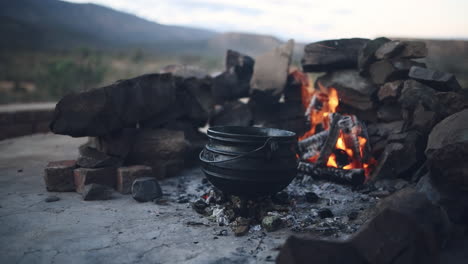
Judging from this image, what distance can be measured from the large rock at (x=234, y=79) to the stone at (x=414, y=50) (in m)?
3.21

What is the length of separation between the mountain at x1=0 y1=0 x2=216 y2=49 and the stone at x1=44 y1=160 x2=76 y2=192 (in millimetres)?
35682

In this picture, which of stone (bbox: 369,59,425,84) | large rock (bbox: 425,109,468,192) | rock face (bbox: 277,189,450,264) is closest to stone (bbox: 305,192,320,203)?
large rock (bbox: 425,109,468,192)

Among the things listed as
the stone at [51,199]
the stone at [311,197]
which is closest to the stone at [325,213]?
the stone at [311,197]

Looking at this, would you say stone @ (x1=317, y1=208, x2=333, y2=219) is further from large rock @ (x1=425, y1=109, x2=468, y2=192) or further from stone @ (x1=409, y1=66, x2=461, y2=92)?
stone @ (x1=409, y1=66, x2=461, y2=92)

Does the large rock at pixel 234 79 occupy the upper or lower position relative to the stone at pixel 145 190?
upper

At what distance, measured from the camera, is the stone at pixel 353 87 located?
5.79 meters

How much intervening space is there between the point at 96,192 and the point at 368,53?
4.51m

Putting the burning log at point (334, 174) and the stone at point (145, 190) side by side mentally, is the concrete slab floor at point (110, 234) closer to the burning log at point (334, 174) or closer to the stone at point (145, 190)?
the stone at point (145, 190)

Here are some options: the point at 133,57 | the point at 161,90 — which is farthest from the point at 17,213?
the point at 133,57

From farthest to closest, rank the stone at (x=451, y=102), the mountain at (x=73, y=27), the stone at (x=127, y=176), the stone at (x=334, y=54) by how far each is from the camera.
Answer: the mountain at (x=73, y=27)
the stone at (x=334, y=54)
the stone at (x=127, y=176)
the stone at (x=451, y=102)

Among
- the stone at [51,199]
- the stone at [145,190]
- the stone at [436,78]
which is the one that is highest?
the stone at [436,78]

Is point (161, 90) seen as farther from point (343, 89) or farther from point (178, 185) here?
point (343, 89)

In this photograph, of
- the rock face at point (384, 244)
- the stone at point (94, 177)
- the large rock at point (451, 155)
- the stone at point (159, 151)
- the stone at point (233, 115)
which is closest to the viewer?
the rock face at point (384, 244)

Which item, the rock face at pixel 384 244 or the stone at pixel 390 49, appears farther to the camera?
the stone at pixel 390 49
